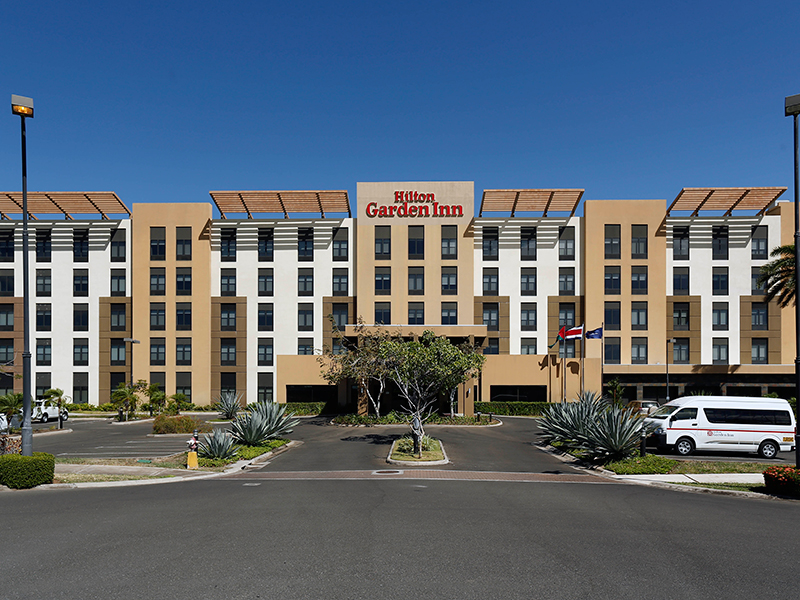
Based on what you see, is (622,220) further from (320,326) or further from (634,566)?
(634,566)

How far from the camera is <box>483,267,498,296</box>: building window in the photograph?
5175 centimetres

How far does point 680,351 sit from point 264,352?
126ft

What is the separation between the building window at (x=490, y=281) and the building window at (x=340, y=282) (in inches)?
503

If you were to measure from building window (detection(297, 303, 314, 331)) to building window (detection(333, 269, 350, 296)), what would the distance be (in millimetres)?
2764

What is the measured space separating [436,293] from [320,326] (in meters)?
11.3

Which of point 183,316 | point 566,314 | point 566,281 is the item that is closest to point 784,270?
point 566,281

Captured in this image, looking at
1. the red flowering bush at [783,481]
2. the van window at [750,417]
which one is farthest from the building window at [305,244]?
the red flowering bush at [783,481]

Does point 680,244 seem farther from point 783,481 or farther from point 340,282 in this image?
point 783,481

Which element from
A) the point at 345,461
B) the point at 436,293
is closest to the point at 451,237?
the point at 436,293

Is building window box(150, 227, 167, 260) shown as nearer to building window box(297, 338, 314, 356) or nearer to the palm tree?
building window box(297, 338, 314, 356)

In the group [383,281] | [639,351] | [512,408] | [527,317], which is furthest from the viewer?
[527,317]

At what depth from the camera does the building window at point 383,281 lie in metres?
50.3

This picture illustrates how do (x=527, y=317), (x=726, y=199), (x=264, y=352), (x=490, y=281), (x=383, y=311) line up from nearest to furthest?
(x=726, y=199), (x=383, y=311), (x=527, y=317), (x=490, y=281), (x=264, y=352)

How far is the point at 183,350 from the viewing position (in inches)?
2066
